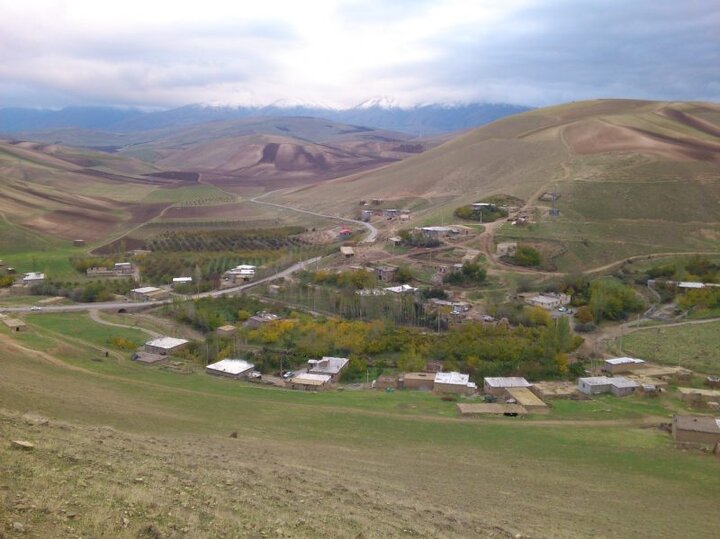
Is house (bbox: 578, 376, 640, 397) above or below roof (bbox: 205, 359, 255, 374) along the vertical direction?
above

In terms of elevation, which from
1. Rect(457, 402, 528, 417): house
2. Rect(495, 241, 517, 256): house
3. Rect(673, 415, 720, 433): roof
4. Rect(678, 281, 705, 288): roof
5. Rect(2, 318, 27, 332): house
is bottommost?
Rect(457, 402, 528, 417): house

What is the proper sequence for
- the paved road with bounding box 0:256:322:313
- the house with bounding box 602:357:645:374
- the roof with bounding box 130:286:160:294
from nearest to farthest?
1. the house with bounding box 602:357:645:374
2. the paved road with bounding box 0:256:322:313
3. the roof with bounding box 130:286:160:294

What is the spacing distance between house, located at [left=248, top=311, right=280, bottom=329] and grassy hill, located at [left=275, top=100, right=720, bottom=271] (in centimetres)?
3235

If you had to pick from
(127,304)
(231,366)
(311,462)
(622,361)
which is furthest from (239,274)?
(311,462)

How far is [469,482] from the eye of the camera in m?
19.2

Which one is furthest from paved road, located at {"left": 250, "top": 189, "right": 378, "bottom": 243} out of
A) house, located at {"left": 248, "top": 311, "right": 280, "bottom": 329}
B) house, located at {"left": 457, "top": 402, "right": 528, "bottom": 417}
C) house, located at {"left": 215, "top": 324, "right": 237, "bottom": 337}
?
house, located at {"left": 457, "top": 402, "right": 528, "bottom": 417}

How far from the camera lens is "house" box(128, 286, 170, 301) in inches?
2174

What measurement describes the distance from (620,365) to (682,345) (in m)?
7.46

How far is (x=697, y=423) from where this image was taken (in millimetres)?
26125

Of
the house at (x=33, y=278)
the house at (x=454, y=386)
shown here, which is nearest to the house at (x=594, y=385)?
the house at (x=454, y=386)

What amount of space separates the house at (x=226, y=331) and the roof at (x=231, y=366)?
6.70 metres

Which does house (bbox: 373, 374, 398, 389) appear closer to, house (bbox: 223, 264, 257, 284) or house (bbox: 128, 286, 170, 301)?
house (bbox: 128, 286, 170, 301)

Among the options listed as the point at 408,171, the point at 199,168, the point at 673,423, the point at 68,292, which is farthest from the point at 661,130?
the point at 199,168

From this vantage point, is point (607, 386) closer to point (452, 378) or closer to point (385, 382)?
point (452, 378)
